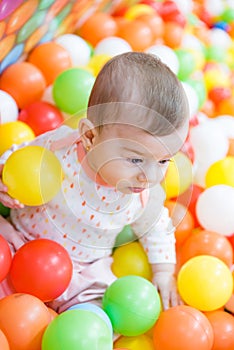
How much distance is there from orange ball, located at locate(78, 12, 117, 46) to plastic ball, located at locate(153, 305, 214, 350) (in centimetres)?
102

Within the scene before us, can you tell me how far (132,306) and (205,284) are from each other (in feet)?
0.47

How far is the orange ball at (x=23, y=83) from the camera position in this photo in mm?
1410

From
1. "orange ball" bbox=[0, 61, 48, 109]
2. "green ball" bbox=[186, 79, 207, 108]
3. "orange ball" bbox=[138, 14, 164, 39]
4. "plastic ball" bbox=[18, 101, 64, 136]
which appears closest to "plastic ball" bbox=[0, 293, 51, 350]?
"plastic ball" bbox=[18, 101, 64, 136]

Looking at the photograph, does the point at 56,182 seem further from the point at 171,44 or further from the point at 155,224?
the point at 171,44

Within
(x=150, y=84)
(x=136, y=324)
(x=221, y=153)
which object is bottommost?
(x=221, y=153)

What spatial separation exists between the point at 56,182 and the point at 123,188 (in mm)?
122

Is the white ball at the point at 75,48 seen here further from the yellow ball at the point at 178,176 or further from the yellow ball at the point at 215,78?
the yellow ball at the point at 178,176

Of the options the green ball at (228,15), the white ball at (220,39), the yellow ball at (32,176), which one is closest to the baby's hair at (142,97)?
the yellow ball at (32,176)

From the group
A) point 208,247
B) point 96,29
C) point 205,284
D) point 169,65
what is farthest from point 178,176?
point 96,29

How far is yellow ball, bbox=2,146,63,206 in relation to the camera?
98 centimetres

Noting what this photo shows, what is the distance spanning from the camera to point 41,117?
1342 millimetres

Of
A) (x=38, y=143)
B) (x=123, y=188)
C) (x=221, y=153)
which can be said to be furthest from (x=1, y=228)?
(x=221, y=153)

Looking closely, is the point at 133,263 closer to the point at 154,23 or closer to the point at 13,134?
the point at 13,134

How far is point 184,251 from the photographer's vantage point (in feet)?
3.78
